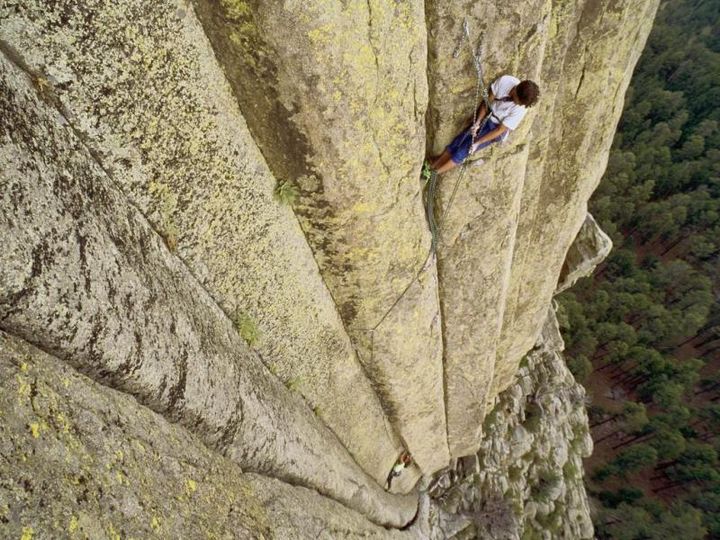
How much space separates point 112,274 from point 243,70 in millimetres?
2392

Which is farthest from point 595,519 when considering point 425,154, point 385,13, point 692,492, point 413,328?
point 385,13

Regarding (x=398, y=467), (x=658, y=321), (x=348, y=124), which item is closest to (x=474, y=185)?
(x=348, y=124)

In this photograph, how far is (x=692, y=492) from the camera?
124 ft

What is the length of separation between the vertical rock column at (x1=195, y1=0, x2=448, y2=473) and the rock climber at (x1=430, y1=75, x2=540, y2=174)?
56cm

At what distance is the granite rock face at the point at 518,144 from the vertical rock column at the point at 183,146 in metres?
2.72

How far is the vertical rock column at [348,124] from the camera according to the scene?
3.88m

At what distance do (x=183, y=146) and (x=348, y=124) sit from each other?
1772mm

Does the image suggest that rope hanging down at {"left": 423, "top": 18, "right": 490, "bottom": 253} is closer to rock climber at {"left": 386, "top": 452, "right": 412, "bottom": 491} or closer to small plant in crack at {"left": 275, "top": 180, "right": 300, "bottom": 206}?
small plant in crack at {"left": 275, "top": 180, "right": 300, "bottom": 206}

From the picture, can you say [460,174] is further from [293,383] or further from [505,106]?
[293,383]

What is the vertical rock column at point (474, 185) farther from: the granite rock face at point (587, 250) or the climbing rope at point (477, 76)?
the granite rock face at point (587, 250)

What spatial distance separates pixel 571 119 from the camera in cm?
808

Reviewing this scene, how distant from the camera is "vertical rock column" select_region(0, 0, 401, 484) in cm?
301

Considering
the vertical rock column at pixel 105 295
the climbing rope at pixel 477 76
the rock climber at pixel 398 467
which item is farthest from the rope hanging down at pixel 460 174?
→ the rock climber at pixel 398 467

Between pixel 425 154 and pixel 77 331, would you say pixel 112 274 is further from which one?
pixel 425 154
